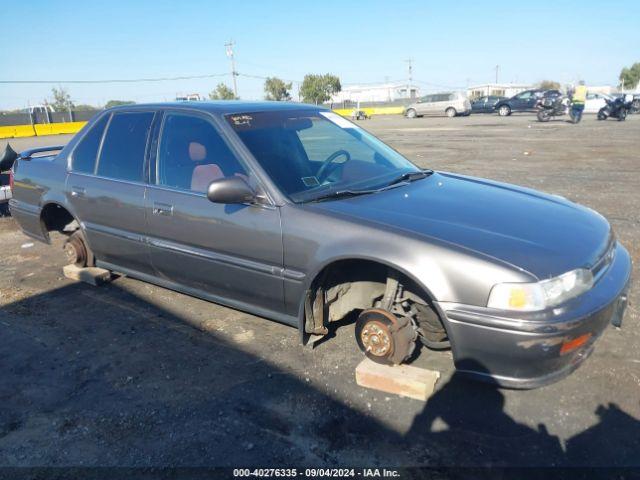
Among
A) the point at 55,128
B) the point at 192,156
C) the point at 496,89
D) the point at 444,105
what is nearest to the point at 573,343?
the point at 192,156

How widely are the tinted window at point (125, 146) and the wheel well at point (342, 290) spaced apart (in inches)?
67.0

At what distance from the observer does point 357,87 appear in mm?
97375

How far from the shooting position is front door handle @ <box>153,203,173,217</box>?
3.44 metres

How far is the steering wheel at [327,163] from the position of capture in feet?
10.8

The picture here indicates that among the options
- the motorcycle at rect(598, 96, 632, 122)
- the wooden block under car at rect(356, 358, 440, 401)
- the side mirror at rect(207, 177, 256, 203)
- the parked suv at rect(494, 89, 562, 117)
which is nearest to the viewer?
the wooden block under car at rect(356, 358, 440, 401)

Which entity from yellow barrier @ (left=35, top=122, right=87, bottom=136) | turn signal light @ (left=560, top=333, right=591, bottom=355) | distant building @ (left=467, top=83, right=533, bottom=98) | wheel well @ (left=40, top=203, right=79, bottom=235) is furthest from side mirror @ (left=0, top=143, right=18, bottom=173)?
distant building @ (left=467, top=83, right=533, bottom=98)

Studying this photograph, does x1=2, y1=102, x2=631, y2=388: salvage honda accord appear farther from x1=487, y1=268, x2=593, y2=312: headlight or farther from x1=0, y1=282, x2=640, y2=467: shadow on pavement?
x1=0, y1=282, x2=640, y2=467: shadow on pavement

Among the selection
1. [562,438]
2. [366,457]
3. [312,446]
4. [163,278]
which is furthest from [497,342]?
[163,278]

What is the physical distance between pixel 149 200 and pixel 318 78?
7423 cm

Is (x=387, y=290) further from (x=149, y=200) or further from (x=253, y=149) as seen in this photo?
(x=149, y=200)

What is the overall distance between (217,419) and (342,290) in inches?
41.0

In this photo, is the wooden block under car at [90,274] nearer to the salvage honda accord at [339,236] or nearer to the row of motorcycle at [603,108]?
the salvage honda accord at [339,236]

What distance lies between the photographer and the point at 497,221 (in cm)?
276

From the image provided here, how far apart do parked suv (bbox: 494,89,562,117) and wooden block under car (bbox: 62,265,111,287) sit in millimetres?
32193
